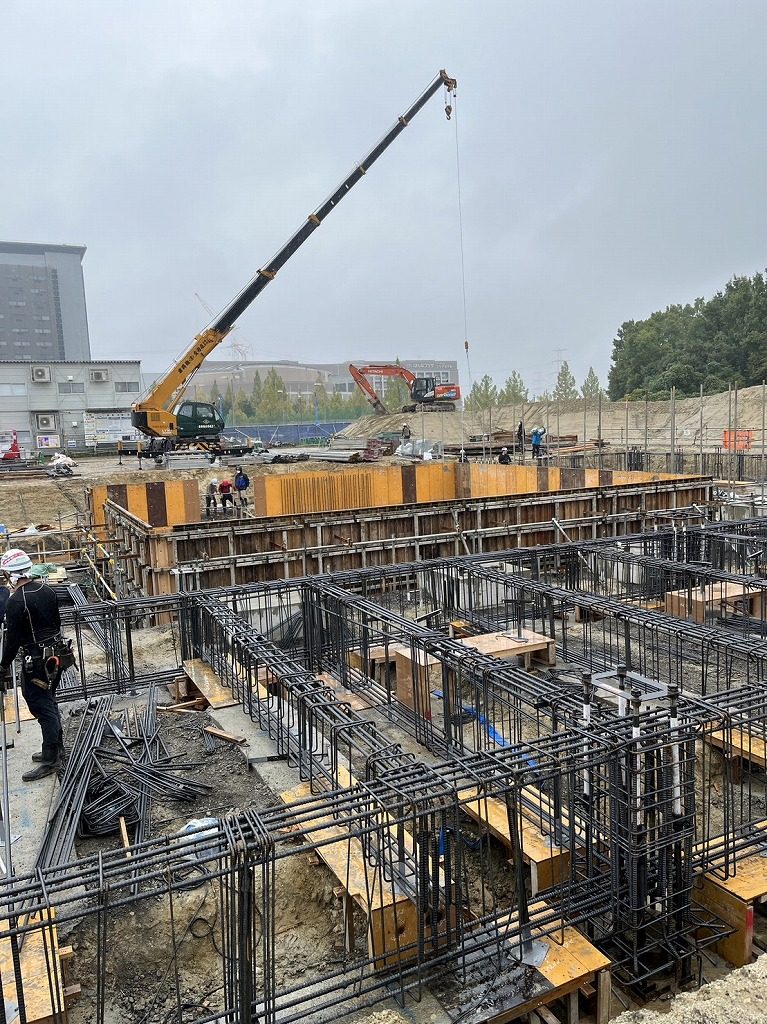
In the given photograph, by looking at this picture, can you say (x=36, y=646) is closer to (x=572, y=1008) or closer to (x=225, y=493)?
(x=572, y=1008)

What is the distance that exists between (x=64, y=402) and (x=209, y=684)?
5333cm

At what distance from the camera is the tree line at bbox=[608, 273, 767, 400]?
5988cm

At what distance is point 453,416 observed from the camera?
59.2 meters

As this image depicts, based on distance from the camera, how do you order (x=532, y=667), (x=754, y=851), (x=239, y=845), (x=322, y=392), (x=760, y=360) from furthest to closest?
1. (x=322, y=392)
2. (x=760, y=360)
3. (x=532, y=667)
4. (x=754, y=851)
5. (x=239, y=845)

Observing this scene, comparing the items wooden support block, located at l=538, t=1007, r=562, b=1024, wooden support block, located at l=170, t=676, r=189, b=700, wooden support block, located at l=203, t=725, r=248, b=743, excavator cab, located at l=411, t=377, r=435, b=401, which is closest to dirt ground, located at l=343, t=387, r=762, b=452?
excavator cab, located at l=411, t=377, r=435, b=401

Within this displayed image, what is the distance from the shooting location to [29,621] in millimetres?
7121

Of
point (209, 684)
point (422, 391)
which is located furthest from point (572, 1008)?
point (422, 391)

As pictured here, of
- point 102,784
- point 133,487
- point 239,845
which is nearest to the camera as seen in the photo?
point 239,845

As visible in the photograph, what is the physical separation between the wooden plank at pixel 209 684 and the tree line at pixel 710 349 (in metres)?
53.4

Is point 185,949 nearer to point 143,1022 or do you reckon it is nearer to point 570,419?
point 143,1022

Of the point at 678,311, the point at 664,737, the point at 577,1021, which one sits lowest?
the point at 577,1021

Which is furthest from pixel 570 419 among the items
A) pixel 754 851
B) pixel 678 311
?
pixel 754 851

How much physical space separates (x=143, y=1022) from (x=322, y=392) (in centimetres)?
12664

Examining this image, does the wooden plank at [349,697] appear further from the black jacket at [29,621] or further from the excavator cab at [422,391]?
the excavator cab at [422,391]
